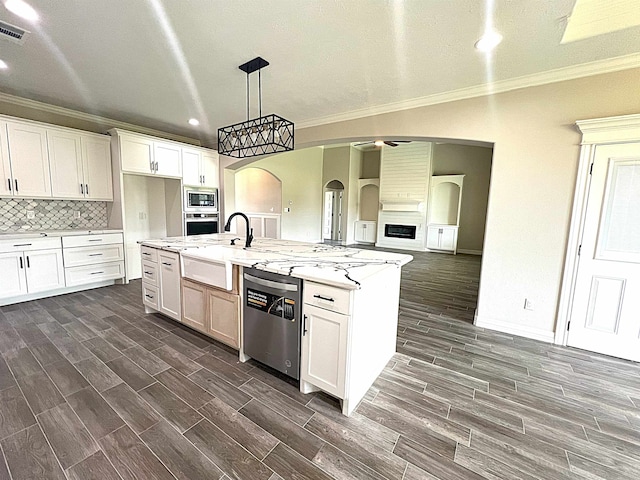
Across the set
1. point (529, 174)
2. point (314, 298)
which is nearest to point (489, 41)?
point (529, 174)

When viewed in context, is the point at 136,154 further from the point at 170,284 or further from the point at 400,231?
the point at 400,231

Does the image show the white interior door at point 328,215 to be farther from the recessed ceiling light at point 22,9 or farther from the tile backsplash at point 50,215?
the recessed ceiling light at point 22,9

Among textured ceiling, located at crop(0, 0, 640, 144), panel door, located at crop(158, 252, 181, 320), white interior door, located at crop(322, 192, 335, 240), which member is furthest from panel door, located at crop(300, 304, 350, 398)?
white interior door, located at crop(322, 192, 335, 240)

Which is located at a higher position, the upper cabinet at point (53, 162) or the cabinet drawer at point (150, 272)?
the upper cabinet at point (53, 162)

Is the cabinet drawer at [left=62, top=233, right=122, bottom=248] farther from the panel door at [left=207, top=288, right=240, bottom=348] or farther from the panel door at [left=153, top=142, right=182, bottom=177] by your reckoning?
the panel door at [left=207, top=288, right=240, bottom=348]

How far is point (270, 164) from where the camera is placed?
7512 millimetres

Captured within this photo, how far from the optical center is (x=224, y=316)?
2.41 metres

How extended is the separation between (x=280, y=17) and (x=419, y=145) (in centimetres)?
717

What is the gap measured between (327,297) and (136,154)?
13.9 feet

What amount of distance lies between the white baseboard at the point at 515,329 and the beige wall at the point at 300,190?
20.2ft

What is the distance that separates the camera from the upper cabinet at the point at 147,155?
4.12 metres

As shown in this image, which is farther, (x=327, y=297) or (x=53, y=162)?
(x=53, y=162)

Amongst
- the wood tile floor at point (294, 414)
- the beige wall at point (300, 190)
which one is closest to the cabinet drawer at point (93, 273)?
the wood tile floor at point (294, 414)

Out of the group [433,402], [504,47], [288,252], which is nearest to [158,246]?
[288,252]
